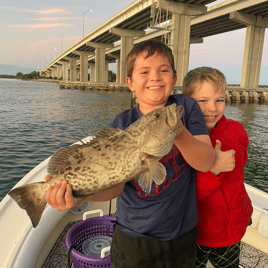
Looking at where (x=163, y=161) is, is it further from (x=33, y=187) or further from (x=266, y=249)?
(x=266, y=249)

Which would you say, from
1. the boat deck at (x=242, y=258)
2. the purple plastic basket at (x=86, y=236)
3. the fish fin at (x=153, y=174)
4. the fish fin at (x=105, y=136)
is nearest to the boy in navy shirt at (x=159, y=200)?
the fish fin at (x=153, y=174)

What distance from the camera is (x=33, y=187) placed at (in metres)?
2.22

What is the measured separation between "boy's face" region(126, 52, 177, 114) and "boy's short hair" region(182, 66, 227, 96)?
34 centimetres

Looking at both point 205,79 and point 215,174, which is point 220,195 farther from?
point 205,79

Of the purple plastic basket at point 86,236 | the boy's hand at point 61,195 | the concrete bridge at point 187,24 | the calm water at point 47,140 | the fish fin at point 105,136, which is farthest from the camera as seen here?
the concrete bridge at point 187,24

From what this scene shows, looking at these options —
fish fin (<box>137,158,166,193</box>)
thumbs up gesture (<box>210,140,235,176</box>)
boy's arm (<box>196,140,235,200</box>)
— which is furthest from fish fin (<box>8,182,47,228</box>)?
thumbs up gesture (<box>210,140,235,176</box>)

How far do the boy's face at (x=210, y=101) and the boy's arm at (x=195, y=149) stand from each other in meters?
0.56

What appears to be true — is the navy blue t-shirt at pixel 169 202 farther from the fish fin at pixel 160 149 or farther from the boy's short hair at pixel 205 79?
the fish fin at pixel 160 149

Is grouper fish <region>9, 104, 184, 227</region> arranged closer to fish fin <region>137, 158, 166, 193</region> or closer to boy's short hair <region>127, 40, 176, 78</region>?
fish fin <region>137, 158, 166, 193</region>

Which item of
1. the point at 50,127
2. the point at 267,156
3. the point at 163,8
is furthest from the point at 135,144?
the point at 163,8

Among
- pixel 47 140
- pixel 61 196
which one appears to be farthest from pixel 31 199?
pixel 47 140

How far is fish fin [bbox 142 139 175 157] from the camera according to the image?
1.90 metres

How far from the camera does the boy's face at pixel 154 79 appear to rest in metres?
2.37

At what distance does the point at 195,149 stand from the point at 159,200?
65 centimetres
